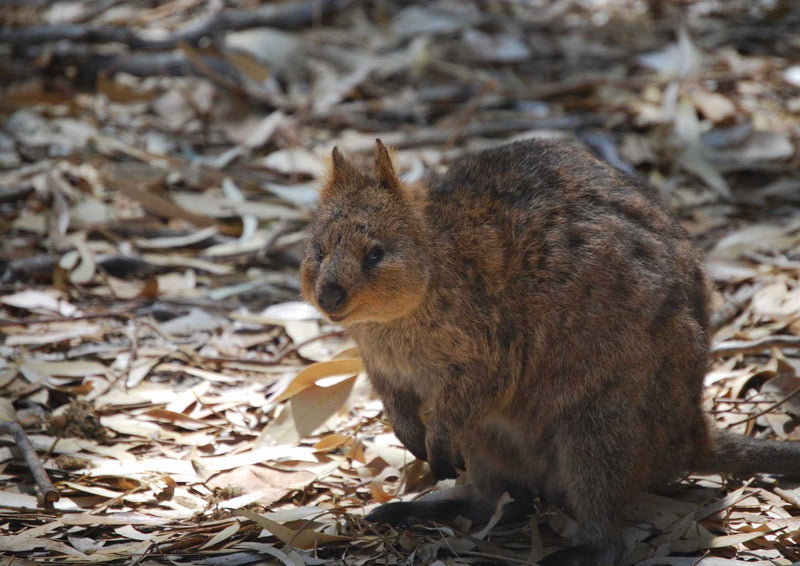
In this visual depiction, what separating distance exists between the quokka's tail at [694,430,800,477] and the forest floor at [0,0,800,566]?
0.15 metres

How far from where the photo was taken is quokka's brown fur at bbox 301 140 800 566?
13.6 feet

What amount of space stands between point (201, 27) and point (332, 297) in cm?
529

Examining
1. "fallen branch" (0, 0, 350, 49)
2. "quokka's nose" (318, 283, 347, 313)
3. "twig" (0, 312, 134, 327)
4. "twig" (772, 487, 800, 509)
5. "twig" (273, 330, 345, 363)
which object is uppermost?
"fallen branch" (0, 0, 350, 49)

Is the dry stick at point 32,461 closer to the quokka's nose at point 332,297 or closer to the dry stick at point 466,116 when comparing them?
the quokka's nose at point 332,297

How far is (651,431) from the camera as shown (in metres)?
4.19

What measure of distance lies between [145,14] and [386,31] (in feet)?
8.00

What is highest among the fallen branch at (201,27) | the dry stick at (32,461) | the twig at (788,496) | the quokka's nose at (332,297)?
the fallen branch at (201,27)

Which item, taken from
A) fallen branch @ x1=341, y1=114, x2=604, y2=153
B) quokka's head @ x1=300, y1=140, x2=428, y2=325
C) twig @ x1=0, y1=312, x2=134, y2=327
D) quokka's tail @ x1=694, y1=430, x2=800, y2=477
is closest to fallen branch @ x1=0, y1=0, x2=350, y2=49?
fallen branch @ x1=341, y1=114, x2=604, y2=153

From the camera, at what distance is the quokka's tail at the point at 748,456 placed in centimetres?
434

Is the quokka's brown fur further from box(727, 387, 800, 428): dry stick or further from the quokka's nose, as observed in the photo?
box(727, 387, 800, 428): dry stick

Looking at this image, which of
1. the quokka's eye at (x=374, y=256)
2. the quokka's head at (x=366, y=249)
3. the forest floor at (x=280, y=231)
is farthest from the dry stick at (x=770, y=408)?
the quokka's eye at (x=374, y=256)

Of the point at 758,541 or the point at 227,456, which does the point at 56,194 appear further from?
the point at 758,541

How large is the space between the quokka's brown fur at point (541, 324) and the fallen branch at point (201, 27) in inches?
180

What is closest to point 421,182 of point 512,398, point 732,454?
point 512,398
